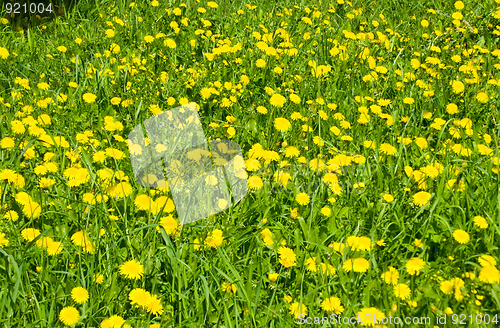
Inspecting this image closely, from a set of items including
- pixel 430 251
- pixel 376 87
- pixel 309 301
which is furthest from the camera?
pixel 376 87

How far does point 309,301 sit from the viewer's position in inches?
69.3

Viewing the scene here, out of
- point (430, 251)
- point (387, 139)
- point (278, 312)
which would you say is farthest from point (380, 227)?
point (387, 139)

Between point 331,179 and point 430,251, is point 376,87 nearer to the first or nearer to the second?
point 331,179

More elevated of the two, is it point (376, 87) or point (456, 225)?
point (376, 87)

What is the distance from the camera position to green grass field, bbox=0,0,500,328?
170 centimetres

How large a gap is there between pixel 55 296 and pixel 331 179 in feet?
4.30

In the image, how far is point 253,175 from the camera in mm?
2314

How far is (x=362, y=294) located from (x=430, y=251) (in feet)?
1.66

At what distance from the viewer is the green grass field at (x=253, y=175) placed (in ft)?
5.57

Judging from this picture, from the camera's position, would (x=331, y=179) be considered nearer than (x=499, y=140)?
Yes

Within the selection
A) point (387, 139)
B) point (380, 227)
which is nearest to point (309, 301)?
point (380, 227)

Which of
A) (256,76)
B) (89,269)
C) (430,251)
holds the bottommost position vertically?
(430,251)

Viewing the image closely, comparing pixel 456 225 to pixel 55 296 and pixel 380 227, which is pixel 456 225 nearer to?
pixel 380 227

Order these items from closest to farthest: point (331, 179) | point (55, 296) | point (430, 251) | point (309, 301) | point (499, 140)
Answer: point (55, 296)
point (309, 301)
point (430, 251)
point (331, 179)
point (499, 140)
